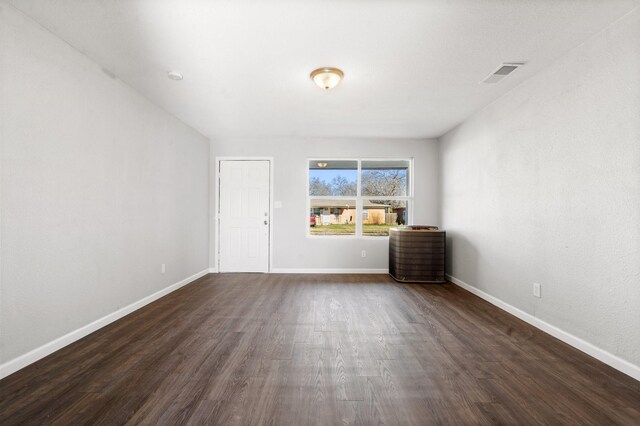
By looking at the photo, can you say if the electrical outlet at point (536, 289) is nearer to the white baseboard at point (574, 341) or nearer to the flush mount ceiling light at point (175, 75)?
the white baseboard at point (574, 341)

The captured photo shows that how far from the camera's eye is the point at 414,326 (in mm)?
2592

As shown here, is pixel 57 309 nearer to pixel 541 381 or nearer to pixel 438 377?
pixel 438 377

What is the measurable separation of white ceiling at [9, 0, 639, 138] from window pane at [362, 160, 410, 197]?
1.69 m

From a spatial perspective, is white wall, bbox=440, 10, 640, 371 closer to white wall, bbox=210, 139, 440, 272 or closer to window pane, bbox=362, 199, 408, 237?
white wall, bbox=210, 139, 440, 272

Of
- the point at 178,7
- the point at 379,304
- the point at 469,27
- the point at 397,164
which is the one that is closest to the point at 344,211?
the point at 397,164

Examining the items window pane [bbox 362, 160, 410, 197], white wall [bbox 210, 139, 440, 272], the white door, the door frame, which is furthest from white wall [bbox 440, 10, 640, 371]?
the white door

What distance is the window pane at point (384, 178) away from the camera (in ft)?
16.7

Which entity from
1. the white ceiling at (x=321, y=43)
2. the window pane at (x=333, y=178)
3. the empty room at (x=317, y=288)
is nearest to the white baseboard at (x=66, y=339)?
the empty room at (x=317, y=288)

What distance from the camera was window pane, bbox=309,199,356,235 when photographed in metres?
5.06

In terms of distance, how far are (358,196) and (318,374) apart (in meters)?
3.62

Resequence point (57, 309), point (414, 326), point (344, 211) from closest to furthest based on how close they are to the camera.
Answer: point (57, 309) → point (414, 326) → point (344, 211)

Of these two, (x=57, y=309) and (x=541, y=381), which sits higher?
(x=57, y=309)

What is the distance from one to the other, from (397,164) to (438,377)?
12.8ft

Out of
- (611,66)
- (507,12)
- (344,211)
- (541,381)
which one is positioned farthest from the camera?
(344,211)
